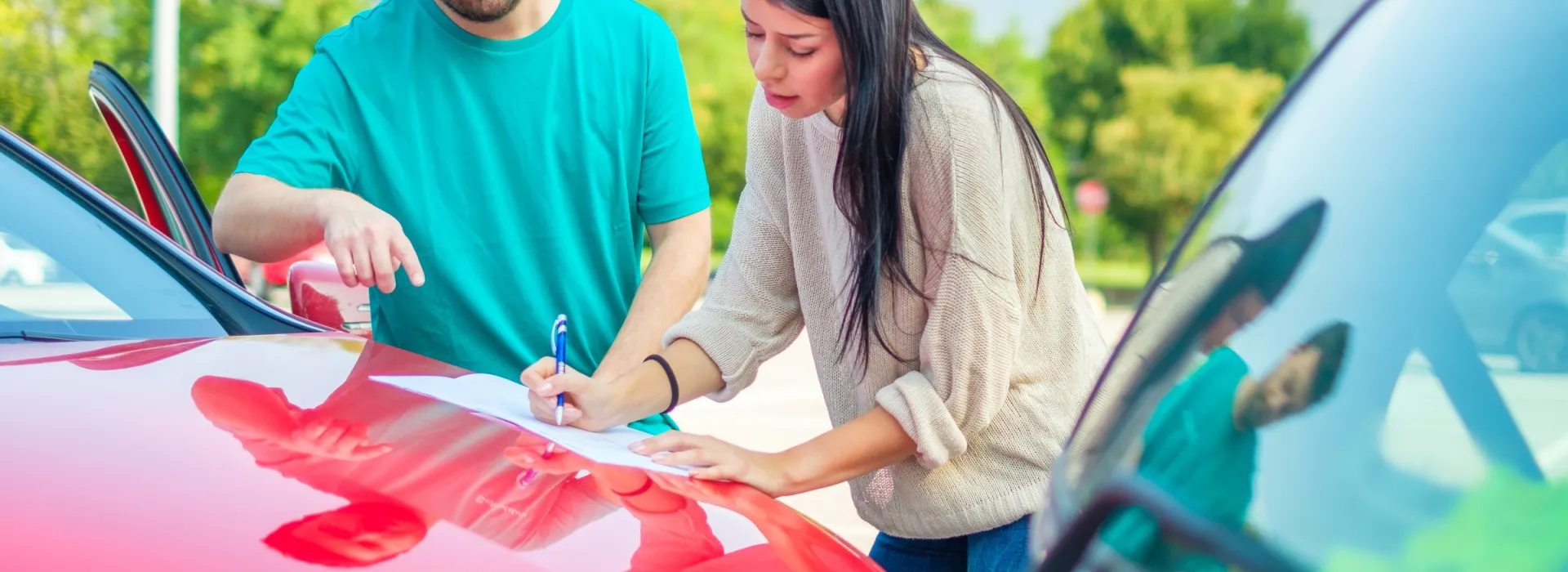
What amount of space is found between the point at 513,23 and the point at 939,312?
107 cm

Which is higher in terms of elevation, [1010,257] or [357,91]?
[357,91]

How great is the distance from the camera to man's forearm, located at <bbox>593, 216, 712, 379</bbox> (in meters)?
2.23

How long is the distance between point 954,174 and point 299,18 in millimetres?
19592

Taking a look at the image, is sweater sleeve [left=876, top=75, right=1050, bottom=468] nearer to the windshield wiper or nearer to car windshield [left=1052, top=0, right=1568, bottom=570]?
car windshield [left=1052, top=0, right=1568, bottom=570]

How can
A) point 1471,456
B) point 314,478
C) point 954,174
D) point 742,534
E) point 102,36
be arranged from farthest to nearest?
point 102,36
point 954,174
point 742,534
point 314,478
point 1471,456

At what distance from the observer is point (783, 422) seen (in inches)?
325

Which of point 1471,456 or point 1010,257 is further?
point 1010,257

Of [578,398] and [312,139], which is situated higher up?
[312,139]

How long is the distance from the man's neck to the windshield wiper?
0.80 m

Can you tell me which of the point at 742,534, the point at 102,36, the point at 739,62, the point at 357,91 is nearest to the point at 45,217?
the point at 357,91

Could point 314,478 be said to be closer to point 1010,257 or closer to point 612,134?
point 1010,257

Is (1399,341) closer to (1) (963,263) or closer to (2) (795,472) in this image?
(1) (963,263)

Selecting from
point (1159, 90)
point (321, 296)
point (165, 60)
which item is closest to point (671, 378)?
point (321, 296)

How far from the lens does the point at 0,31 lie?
10.1 meters
